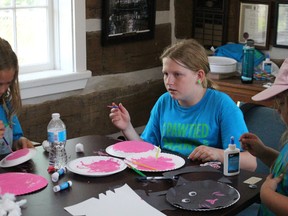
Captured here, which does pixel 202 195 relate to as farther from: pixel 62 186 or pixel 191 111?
pixel 191 111

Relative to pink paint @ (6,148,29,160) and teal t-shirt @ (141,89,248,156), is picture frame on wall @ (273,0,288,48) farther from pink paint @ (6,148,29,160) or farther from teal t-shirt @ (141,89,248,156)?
pink paint @ (6,148,29,160)

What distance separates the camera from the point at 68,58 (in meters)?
3.72

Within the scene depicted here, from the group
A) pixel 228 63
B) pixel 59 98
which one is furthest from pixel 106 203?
pixel 228 63

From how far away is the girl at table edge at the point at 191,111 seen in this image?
2422 mm

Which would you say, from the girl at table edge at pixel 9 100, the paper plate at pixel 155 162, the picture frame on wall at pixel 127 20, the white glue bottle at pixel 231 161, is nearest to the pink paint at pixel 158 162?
the paper plate at pixel 155 162

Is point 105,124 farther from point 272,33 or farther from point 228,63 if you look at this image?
point 272,33

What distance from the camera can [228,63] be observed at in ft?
12.6

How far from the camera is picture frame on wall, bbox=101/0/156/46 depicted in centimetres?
385

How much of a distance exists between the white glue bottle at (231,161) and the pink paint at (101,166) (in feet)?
1.39

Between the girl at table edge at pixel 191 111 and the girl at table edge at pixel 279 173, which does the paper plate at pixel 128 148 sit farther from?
the girl at table edge at pixel 279 173

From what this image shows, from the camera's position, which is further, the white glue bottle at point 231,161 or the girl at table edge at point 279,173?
the white glue bottle at point 231,161

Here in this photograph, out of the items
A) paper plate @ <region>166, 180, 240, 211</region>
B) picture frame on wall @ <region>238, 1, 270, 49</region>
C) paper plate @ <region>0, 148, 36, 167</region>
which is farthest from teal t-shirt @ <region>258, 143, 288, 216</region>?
picture frame on wall @ <region>238, 1, 270, 49</region>

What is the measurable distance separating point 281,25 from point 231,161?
2.26m

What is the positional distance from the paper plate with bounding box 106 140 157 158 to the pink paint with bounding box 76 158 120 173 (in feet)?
0.33
